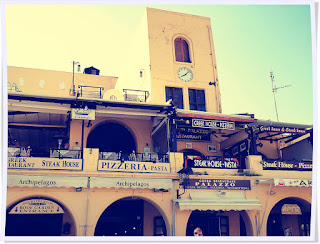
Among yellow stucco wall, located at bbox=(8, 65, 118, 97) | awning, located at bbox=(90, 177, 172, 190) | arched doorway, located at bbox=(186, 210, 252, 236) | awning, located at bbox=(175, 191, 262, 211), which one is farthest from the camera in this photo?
yellow stucco wall, located at bbox=(8, 65, 118, 97)

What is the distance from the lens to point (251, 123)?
1775 cm

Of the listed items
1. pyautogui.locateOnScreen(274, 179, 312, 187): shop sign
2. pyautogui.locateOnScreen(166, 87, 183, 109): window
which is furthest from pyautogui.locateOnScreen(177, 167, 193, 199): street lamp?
pyautogui.locateOnScreen(166, 87, 183, 109): window

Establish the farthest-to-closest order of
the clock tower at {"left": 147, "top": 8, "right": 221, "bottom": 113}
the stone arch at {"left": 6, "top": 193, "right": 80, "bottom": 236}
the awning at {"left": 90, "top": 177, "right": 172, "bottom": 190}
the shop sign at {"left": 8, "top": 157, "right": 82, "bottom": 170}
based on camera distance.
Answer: the clock tower at {"left": 147, "top": 8, "right": 221, "bottom": 113}
the awning at {"left": 90, "top": 177, "right": 172, "bottom": 190}
the shop sign at {"left": 8, "top": 157, "right": 82, "bottom": 170}
the stone arch at {"left": 6, "top": 193, "right": 80, "bottom": 236}

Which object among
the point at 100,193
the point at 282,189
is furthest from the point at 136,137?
the point at 282,189

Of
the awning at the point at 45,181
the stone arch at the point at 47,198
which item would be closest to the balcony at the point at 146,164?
the awning at the point at 45,181

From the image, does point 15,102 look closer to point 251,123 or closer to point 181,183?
point 181,183

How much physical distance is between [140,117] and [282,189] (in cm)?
746

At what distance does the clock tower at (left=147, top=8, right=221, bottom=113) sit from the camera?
65.6 feet

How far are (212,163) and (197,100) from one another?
17.0ft

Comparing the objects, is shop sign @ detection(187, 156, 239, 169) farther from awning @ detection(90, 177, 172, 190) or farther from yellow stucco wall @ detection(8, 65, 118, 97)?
yellow stucco wall @ detection(8, 65, 118, 97)

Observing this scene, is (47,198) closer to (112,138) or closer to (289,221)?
(112,138)

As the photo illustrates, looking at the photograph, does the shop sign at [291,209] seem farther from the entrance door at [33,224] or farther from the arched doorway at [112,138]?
the entrance door at [33,224]
